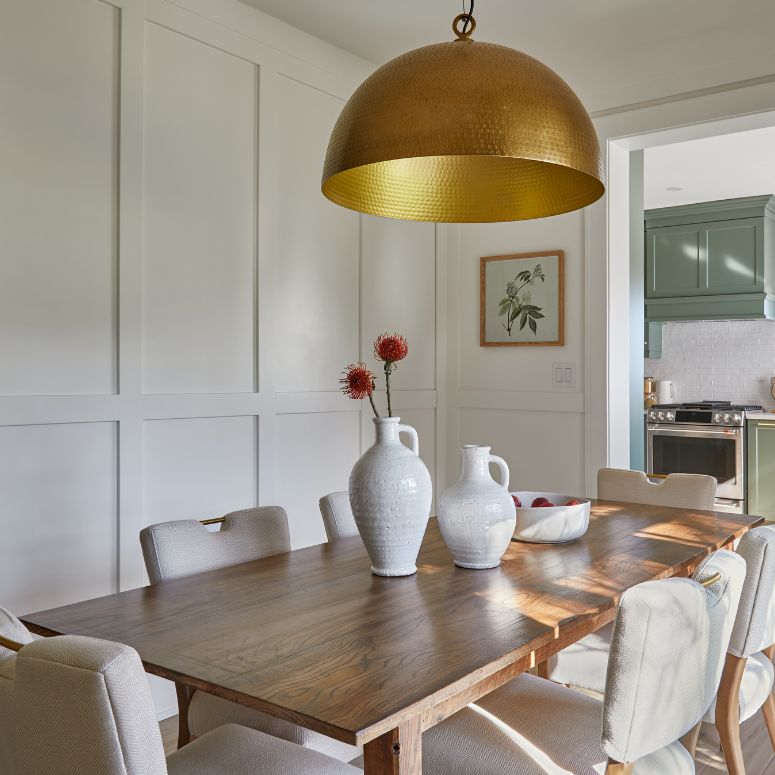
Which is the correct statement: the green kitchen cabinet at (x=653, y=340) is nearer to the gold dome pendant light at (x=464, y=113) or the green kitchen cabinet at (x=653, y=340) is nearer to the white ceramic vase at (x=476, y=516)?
the white ceramic vase at (x=476, y=516)

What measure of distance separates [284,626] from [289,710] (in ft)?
1.21

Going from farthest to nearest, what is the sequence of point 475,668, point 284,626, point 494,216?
point 494,216 < point 284,626 < point 475,668

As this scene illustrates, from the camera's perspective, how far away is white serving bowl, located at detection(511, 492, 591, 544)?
81.5 inches

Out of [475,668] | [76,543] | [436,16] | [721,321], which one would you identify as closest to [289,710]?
[475,668]

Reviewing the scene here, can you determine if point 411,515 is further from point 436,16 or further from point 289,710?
point 436,16

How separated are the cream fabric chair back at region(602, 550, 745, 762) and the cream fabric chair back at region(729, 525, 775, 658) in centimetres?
40

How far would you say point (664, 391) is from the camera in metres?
6.48

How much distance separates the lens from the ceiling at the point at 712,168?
460cm

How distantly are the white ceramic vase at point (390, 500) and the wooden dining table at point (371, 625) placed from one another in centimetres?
6

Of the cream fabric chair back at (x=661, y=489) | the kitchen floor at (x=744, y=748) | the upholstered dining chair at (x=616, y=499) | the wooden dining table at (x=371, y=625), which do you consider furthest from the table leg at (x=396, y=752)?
the cream fabric chair back at (x=661, y=489)

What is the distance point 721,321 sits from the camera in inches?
247

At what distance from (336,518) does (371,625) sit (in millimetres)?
906

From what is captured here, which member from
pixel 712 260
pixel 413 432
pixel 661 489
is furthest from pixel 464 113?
pixel 712 260

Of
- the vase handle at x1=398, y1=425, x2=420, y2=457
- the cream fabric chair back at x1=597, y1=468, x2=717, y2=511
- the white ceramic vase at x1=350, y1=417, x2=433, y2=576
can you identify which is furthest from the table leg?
the cream fabric chair back at x1=597, y1=468, x2=717, y2=511
